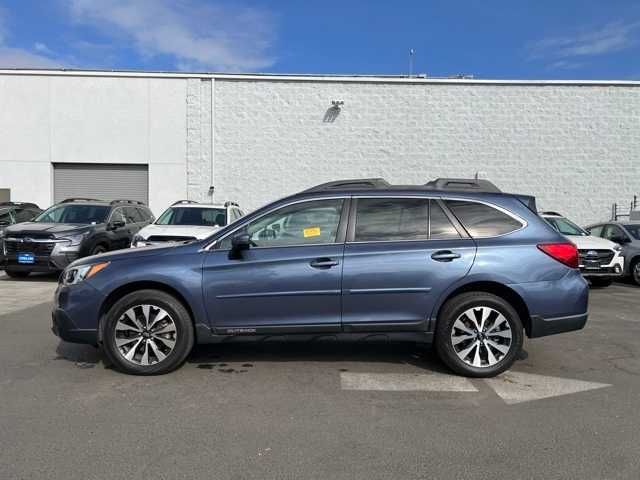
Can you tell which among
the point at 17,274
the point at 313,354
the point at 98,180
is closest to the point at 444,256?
the point at 313,354

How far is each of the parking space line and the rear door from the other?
1.57ft

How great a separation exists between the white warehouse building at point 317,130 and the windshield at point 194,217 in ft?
22.6

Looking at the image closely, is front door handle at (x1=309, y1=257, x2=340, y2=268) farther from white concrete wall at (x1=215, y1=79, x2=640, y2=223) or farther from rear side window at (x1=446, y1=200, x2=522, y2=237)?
white concrete wall at (x1=215, y1=79, x2=640, y2=223)

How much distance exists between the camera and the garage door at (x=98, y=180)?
60.3 ft

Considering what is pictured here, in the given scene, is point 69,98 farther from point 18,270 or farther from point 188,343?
point 188,343

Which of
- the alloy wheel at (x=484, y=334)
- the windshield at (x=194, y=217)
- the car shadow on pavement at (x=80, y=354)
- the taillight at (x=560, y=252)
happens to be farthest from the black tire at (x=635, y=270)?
the car shadow on pavement at (x=80, y=354)

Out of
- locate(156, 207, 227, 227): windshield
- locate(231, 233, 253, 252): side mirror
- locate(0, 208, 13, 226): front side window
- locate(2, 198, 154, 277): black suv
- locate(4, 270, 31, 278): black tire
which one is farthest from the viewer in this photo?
locate(0, 208, 13, 226): front side window

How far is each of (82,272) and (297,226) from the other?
2.11 m

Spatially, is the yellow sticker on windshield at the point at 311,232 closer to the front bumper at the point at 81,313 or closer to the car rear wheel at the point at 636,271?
the front bumper at the point at 81,313

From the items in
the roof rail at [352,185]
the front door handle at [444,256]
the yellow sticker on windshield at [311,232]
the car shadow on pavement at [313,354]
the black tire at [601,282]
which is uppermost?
the roof rail at [352,185]

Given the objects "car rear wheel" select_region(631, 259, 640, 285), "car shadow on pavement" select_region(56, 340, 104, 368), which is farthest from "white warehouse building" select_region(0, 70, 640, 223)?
"car shadow on pavement" select_region(56, 340, 104, 368)

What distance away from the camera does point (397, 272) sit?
4.77 m

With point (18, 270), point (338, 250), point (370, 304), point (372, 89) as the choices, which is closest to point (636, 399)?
point (370, 304)

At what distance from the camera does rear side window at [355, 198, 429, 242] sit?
4938mm
